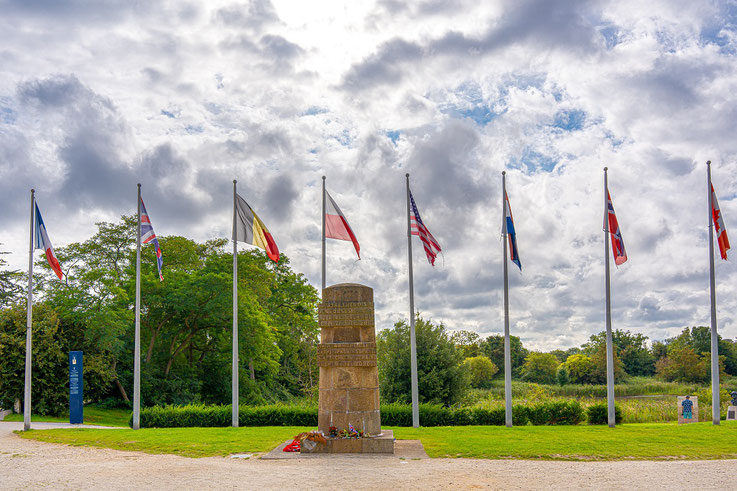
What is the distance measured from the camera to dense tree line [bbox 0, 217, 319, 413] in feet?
108

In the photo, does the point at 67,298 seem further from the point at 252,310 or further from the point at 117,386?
the point at 252,310

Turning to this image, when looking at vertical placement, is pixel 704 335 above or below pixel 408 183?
below

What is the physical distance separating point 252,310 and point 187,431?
1350cm

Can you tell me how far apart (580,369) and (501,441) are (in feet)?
130

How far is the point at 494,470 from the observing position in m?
13.3

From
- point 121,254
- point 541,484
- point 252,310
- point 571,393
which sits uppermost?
point 121,254

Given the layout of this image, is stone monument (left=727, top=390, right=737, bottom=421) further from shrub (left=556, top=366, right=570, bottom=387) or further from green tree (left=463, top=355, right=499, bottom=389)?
shrub (left=556, top=366, right=570, bottom=387)

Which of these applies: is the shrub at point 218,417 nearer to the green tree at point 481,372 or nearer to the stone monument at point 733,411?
the stone monument at point 733,411

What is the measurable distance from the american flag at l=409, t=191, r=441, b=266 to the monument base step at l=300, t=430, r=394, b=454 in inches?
337

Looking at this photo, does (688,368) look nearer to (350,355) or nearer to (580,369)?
(580,369)

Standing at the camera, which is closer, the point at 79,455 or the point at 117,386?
the point at 79,455

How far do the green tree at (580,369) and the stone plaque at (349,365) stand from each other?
139 feet

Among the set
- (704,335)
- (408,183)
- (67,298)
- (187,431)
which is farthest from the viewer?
(704,335)

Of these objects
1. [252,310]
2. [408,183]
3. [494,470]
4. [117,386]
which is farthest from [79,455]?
[117,386]
